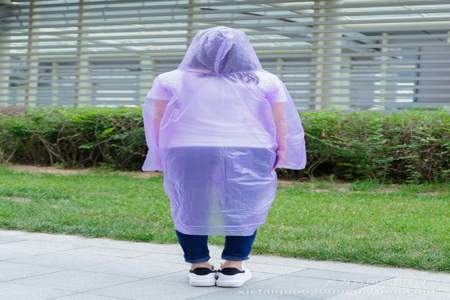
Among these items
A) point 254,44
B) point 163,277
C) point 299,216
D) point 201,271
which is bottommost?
point 299,216

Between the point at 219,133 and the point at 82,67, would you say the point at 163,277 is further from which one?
the point at 82,67

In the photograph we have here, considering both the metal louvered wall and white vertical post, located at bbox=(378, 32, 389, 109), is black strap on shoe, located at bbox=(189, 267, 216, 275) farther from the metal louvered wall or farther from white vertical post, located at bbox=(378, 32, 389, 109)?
white vertical post, located at bbox=(378, 32, 389, 109)

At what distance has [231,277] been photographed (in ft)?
16.7

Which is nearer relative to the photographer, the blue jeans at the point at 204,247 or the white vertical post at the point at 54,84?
the blue jeans at the point at 204,247

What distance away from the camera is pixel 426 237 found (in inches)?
266

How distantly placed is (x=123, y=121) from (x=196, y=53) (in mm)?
8264

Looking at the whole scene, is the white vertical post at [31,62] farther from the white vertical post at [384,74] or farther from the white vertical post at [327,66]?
the white vertical post at [384,74]

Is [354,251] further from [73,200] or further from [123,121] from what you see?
[123,121]

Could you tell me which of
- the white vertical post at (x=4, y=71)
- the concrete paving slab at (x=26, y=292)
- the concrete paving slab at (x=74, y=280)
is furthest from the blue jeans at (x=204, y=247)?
the white vertical post at (x=4, y=71)

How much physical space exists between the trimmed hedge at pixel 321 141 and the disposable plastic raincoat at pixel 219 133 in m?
6.17

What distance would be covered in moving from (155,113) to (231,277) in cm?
112

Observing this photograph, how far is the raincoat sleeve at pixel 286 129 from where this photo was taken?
5.18 m

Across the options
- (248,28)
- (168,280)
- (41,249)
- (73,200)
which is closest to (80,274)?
(168,280)

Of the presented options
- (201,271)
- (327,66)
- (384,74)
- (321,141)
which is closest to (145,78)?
(327,66)
